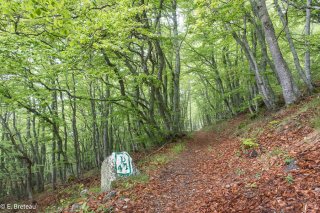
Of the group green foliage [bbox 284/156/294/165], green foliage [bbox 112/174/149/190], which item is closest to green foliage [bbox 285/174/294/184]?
green foliage [bbox 284/156/294/165]

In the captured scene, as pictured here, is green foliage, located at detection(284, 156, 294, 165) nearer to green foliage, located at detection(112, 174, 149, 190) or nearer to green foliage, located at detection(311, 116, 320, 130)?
green foliage, located at detection(311, 116, 320, 130)

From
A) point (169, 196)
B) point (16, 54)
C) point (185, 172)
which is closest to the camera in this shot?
point (169, 196)

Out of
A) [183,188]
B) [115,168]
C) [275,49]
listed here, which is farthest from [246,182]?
[275,49]

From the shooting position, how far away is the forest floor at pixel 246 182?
3900 mm

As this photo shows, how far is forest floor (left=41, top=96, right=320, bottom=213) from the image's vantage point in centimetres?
390

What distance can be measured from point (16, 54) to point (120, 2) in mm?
4626

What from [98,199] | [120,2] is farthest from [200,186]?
[120,2]

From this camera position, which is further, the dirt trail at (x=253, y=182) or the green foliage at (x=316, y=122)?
the green foliage at (x=316, y=122)

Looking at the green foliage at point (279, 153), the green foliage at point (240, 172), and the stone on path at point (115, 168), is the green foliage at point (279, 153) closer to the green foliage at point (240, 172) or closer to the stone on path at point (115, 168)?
the green foliage at point (240, 172)

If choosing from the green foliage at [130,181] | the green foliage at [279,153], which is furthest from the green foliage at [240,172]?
the green foliage at [130,181]

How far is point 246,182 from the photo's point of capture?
5051 millimetres

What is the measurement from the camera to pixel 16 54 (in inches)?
368

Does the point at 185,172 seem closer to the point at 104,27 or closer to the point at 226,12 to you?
the point at 104,27

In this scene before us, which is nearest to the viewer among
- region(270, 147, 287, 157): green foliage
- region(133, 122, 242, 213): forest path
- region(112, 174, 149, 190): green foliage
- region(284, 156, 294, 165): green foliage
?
region(284, 156, 294, 165): green foliage
